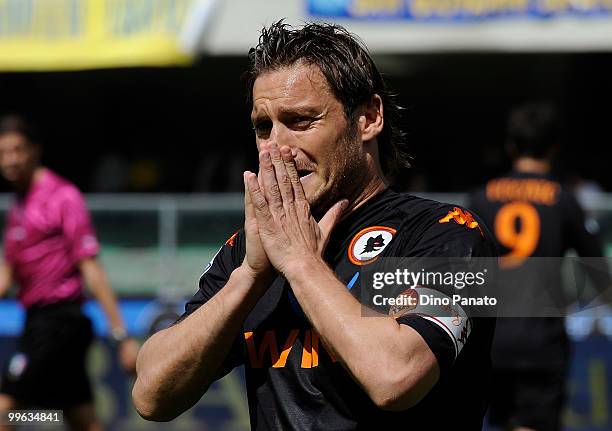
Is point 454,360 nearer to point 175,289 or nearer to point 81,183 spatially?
point 175,289

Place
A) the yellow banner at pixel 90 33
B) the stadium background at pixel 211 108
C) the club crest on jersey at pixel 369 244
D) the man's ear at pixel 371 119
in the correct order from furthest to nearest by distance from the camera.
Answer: the yellow banner at pixel 90 33 < the stadium background at pixel 211 108 < the man's ear at pixel 371 119 < the club crest on jersey at pixel 369 244

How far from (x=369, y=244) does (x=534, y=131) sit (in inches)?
137

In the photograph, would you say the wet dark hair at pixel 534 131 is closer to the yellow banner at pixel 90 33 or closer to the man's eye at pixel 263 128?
the man's eye at pixel 263 128

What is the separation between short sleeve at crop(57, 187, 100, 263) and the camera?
20.9ft

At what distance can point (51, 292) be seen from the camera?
636 cm

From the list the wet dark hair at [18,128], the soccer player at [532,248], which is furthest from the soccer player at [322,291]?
the wet dark hair at [18,128]

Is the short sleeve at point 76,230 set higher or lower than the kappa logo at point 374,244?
lower

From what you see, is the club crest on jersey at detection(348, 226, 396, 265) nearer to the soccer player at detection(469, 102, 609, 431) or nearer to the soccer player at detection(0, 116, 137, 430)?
the soccer player at detection(469, 102, 609, 431)

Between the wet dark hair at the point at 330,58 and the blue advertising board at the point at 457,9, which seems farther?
the blue advertising board at the point at 457,9

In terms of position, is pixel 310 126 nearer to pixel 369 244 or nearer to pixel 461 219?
pixel 369 244

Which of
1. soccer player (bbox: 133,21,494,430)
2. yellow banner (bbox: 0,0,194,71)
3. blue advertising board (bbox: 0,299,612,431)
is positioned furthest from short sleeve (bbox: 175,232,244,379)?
yellow banner (bbox: 0,0,194,71)

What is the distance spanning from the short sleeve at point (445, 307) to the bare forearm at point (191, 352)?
0.36 metres

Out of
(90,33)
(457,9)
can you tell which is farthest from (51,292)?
(457,9)

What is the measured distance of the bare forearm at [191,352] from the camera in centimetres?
240
